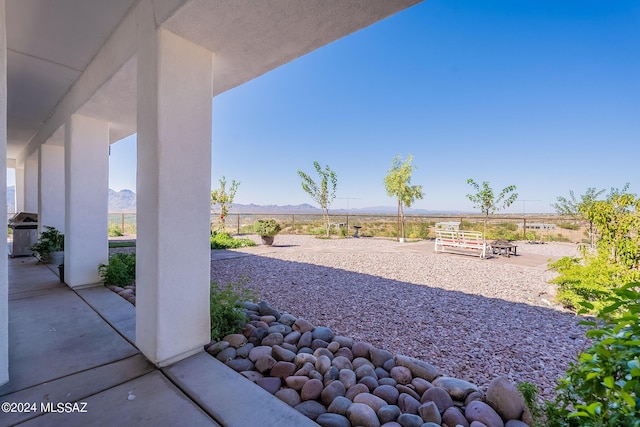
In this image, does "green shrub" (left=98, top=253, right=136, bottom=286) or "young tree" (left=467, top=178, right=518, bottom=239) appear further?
"young tree" (left=467, top=178, right=518, bottom=239)

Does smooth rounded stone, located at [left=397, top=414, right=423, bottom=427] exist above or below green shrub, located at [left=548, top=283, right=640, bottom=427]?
below

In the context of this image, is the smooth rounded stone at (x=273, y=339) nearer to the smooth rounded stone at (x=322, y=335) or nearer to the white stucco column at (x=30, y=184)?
the smooth rounded stone at (x=322, y=335)

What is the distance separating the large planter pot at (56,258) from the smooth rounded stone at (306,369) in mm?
5492

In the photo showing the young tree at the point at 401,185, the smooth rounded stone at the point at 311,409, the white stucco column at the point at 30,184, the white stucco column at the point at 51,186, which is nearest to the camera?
the smooth rounded stone at the point at 311,409

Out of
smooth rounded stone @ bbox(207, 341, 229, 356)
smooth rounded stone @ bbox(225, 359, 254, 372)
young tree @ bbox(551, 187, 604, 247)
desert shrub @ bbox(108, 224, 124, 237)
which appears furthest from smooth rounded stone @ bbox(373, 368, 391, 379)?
desert shrub @ bbox(108, 224, 124, 237)

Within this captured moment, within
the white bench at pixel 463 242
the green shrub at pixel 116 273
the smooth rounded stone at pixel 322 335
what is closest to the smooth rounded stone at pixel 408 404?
the smooth rounded stone at pixel 322 335

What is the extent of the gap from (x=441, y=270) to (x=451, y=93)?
12340 millimetres

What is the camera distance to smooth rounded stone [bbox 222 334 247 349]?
2.18 metres

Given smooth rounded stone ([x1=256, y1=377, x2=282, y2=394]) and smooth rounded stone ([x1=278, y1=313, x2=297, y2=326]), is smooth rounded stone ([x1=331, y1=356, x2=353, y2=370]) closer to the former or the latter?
smooth rounded stone ([x1=256, y1=377, x2=282, y2=394])

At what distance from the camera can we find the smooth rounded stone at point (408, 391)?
5.40ft

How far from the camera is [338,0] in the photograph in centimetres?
150

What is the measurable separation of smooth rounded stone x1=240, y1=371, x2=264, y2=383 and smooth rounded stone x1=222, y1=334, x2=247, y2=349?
13.8 inches

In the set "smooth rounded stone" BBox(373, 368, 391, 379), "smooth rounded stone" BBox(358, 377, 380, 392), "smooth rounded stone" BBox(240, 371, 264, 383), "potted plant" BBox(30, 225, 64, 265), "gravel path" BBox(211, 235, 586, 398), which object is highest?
"potted plant" BBox(30, 225, 64, 265)

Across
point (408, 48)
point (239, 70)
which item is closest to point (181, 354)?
point (239, 70)
